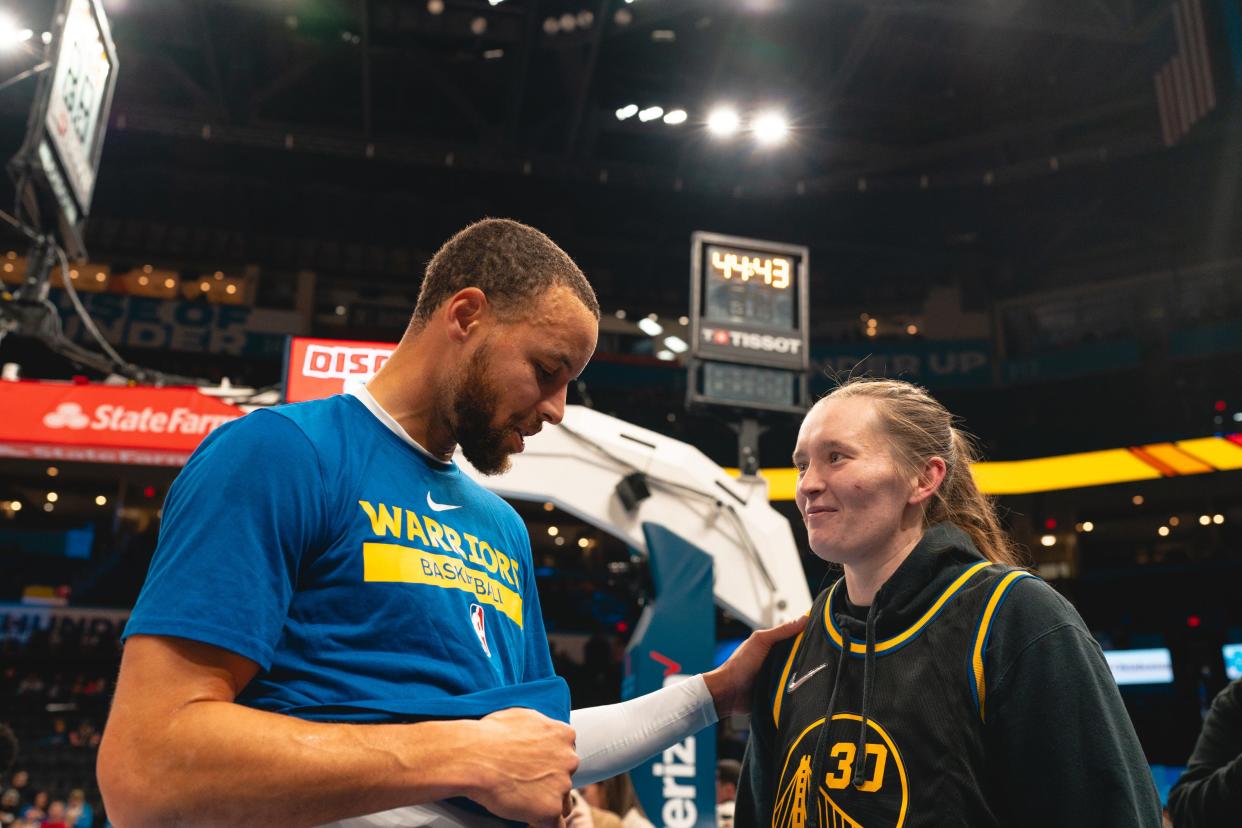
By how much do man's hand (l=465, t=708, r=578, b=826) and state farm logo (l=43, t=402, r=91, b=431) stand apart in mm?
6624

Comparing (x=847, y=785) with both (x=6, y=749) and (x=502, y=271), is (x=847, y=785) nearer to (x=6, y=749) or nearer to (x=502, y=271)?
(x=502, y=271)

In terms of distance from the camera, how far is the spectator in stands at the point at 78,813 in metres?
12.9

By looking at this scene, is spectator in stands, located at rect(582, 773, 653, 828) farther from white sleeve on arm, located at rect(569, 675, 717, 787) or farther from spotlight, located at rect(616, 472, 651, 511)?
white sleeve on arm, located at rect(569, 675, 717, 787)

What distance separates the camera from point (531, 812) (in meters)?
1.42

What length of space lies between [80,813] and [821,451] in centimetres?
1438

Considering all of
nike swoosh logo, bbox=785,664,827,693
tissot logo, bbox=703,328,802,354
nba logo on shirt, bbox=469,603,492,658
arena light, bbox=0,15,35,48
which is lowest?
nike swoosh logo, bbox=785,664,827,693

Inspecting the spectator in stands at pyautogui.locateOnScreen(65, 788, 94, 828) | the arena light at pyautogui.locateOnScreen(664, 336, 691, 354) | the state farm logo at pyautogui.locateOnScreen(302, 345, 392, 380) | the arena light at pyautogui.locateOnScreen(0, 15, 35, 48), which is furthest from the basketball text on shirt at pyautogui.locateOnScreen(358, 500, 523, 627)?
the arena light at pyautogui.locateOnScreen(664, 336, 691, 354)

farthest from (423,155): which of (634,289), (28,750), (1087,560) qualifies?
(1087,560)

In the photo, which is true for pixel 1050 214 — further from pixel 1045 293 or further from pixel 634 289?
pixel 634 289

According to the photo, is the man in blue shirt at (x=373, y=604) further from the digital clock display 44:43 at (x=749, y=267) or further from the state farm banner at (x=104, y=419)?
the digital clock display 44:43 at (x=749, y=267)

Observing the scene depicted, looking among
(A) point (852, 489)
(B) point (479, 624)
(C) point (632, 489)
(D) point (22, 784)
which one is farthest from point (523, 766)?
(D) point (22, 784)

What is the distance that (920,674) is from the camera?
186 cm

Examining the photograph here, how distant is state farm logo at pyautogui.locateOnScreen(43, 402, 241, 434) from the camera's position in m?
6.91

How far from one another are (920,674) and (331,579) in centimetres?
111
